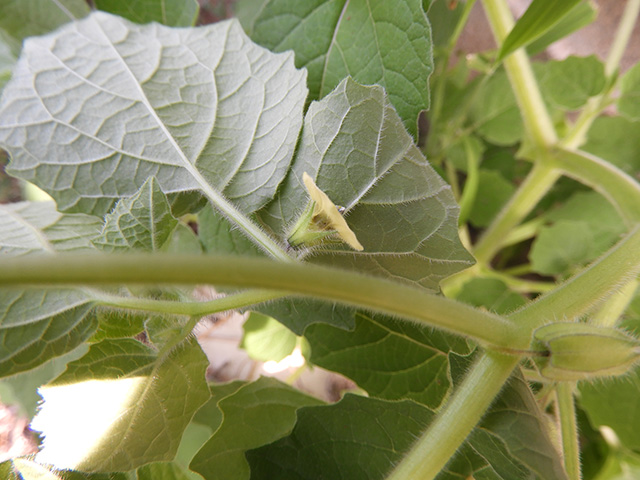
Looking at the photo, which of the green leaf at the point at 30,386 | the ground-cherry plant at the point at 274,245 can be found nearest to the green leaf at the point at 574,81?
the ground-cherry plant at the point at 274,245

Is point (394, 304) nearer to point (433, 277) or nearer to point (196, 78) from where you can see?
point (433, 277)

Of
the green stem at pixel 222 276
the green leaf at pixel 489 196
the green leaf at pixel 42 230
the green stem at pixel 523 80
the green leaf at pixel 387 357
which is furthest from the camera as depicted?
the green leaf at pixel 489 196

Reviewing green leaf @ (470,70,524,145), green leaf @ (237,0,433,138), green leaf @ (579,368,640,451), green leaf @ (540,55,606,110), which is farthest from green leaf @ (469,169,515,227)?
green leaf @ (237,0,433,138)

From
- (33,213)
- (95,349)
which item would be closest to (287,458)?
(95,349)

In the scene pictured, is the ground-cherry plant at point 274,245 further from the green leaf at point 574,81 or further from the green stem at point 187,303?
the green leaf at point 574,81

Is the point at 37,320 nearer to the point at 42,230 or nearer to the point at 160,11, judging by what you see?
the point at 42,230

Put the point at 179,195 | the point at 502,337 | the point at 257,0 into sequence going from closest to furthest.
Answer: the point at 502,337 < the point at 179,195 < the point at 257,0
